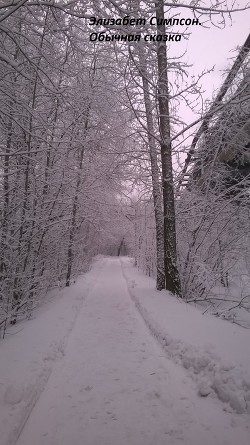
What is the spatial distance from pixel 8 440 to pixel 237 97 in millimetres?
8868

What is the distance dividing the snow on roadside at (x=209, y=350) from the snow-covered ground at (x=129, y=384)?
1cm

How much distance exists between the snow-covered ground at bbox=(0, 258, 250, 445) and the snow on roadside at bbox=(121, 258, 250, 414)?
14 mm

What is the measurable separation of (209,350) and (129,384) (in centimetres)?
132

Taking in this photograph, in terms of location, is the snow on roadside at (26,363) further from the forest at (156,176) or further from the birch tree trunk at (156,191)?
the birch tree trunk at (156,191)

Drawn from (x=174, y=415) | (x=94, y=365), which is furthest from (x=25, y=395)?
(x=174, y=415)

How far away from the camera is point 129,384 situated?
4.39 metres

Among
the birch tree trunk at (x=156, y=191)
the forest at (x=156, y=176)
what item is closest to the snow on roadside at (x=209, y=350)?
the forest at (x=156, y=176)

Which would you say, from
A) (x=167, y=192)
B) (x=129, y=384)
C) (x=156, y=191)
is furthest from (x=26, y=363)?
(x=156, y=191)

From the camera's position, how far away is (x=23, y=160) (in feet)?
25.2

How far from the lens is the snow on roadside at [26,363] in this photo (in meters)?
3.42

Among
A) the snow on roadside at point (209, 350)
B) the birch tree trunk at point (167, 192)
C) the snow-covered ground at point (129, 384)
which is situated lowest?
the snow-covered ground at point (129, 384)

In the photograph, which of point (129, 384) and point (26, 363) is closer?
point (129, 384)

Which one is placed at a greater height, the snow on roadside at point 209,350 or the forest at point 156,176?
the forest at point 156,176

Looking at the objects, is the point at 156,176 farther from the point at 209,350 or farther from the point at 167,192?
the point at 209,350
